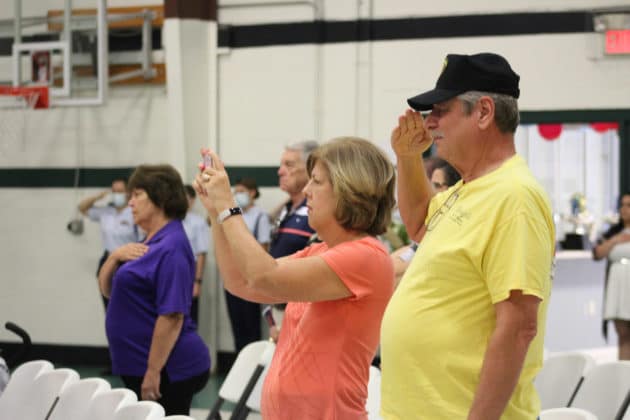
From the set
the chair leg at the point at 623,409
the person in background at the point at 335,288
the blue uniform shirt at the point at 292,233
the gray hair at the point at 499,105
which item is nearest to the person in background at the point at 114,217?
the blue uniform shirt at the point at 292,233

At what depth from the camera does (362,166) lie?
2283 mm

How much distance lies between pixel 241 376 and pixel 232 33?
178 inches

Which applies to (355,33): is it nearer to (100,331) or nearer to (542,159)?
(100,331)

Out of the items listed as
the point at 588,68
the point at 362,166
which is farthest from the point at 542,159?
the point at 362,166

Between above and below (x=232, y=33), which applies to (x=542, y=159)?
below

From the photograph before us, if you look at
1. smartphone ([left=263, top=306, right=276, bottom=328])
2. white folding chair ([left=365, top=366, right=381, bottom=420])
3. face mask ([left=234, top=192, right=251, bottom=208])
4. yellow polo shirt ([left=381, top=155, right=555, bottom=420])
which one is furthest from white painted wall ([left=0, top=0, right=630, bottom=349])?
yellow polo shirt ([left=381, top=155, right=555, bottom=420])

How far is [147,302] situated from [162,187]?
18.6 inches

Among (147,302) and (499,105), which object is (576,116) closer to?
(147,302)

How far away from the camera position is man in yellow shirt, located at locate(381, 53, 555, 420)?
1.81 m

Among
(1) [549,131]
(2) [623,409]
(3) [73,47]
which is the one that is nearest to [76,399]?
(2) [623,409]

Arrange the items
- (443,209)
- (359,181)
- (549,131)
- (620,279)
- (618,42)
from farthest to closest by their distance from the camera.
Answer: (549,131) < (618,42) < (620,279) < (359,181) < (443,209)

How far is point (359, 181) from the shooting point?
2.26 meters

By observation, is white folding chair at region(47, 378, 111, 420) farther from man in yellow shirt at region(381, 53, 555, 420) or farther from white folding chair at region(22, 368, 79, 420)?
man in yellow shirt at region(381, 53, 555, 420)

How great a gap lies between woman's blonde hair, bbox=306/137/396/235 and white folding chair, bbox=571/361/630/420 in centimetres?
157
